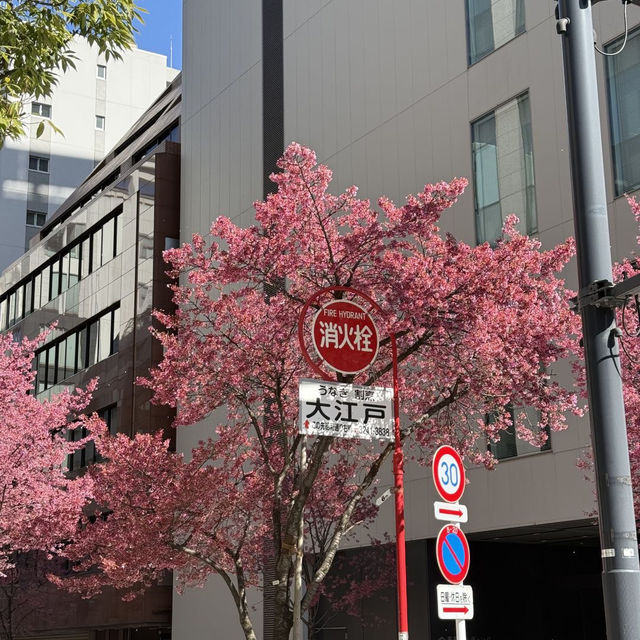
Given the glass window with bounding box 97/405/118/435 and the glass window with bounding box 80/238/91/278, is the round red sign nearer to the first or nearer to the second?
the glass window with bounding box 97/405/118/435

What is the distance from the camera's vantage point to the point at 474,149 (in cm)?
2358

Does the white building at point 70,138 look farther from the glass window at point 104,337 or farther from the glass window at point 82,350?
the glass window at point 104,337

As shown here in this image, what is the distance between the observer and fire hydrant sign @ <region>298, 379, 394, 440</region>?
1170 cm

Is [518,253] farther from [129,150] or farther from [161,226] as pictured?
[129,150]

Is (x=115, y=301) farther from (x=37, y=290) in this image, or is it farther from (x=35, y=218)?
(x=35, y=218)

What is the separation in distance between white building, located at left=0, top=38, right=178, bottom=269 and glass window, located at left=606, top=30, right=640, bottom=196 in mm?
47766

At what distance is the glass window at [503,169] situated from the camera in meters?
22.0

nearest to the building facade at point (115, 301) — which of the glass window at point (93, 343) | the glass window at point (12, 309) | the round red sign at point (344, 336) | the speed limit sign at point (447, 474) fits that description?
the glass window at point (93, 343)

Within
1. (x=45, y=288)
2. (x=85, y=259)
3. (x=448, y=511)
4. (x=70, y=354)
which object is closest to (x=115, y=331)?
(x=70, y=354)

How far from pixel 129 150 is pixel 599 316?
39184 millimetres

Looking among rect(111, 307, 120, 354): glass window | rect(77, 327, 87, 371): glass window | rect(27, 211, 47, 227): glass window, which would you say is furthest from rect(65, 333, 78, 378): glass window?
rect(27, 211, 47, 227): glass window

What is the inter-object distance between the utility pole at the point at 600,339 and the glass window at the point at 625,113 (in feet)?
38.1

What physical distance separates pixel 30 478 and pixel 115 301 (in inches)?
413

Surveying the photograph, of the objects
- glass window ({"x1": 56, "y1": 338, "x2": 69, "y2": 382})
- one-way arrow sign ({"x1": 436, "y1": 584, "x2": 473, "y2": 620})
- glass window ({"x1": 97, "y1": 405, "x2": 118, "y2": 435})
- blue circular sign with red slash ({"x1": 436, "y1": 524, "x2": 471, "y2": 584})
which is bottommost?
one-way arrow sign ({"x1": 436, "y1": 584, "x2": 473, "y2": 620})
